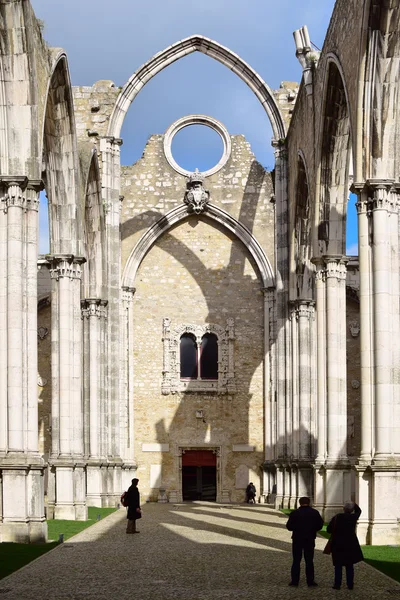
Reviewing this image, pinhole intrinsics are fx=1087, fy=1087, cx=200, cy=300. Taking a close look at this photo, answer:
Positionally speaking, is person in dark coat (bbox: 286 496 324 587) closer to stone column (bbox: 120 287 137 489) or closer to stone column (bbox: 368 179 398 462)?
stone column (bbox: 368 179 398 462)

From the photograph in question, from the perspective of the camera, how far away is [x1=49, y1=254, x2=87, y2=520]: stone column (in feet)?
70.7

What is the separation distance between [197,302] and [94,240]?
575 cm

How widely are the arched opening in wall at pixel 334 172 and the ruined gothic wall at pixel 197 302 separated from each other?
10.2 meters

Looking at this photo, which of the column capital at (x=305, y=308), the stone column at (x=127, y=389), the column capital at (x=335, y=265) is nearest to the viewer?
the column capital at (x=335, y=265)

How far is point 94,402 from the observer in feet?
90.7

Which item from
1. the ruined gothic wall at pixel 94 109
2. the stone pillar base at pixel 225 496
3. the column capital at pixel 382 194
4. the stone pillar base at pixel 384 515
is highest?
the ruined gothic wall at pixel 94 109

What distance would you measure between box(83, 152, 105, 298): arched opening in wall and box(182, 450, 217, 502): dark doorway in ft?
23.1

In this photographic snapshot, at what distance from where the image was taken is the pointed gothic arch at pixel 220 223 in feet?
109

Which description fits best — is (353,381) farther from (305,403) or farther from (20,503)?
(20,503)

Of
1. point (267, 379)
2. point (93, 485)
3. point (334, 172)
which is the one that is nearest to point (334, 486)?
point (334, 172)

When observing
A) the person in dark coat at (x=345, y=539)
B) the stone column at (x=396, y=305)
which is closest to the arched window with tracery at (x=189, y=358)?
the stone column at (x=396, y=305)

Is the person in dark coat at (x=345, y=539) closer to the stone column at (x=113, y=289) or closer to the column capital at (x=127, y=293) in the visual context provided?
the stone column at (x=113, y=289)

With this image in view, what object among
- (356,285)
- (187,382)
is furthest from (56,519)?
(356,285)

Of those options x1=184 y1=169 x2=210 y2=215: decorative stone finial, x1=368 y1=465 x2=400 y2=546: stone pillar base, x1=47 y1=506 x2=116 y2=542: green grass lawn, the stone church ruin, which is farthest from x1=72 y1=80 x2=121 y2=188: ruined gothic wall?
x1=368 y1=465 x2=400 y2=546: stone pillar base
